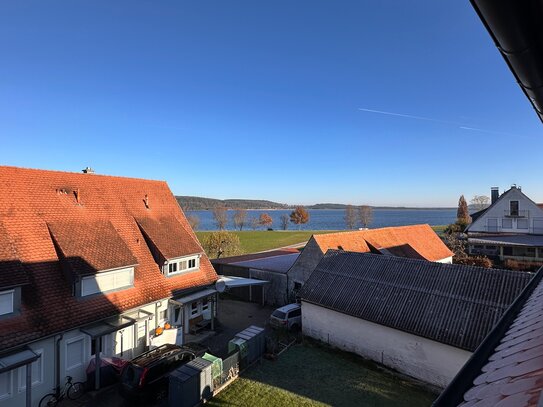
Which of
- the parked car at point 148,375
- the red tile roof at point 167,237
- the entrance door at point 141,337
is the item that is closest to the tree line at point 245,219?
the red tile roof at point 167,237

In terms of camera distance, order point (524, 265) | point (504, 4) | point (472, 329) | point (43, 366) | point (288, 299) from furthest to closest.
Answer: point (524, 265) < point (288, 299) < point (472, 329) < point (43, 366) < point (504, 4)

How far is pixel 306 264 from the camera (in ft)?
82.8

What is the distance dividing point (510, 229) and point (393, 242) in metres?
20.2

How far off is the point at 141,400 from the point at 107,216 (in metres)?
9.87

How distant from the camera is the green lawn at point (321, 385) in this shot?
13305mm

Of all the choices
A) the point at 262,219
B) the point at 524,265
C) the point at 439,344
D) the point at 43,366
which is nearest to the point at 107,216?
the point at 43,366

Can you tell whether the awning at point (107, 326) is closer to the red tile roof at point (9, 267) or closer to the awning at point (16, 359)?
the awning at point (16, 359)

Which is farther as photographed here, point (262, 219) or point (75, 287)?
point (262, 219)

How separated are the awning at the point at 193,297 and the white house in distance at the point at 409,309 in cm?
579

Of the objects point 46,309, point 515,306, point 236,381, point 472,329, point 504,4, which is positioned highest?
point 504,4

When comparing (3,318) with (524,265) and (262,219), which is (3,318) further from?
(262,219)

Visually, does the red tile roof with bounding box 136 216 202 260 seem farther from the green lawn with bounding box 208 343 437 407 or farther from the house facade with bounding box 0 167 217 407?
the green lawn with bounding box 208 343 437 407

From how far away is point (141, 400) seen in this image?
12758 mm

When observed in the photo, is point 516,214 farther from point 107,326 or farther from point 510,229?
point 107,326
